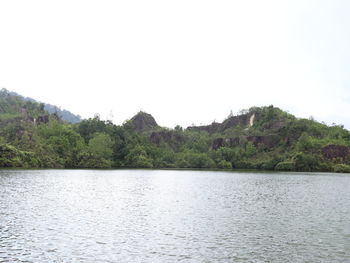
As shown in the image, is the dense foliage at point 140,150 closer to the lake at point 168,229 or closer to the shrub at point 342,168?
the shrub at point 342,168

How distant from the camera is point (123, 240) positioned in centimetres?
2362

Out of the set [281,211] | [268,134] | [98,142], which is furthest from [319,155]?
[281,211]

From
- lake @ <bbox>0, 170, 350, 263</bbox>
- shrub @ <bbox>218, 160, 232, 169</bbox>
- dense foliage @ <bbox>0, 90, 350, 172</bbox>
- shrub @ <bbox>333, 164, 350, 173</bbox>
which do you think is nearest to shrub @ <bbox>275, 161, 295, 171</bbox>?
dense foliage @ <bbox>0, 90, 350, 172</bbox>

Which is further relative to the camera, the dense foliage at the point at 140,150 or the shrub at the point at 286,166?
the shrub at the point at 286,166

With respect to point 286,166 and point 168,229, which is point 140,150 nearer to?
point 286,166

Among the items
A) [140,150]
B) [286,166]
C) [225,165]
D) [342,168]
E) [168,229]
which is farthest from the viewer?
[225,165]

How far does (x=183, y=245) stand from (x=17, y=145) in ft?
384

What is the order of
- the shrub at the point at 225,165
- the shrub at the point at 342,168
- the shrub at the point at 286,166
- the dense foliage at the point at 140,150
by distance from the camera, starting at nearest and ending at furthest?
the dense foliage at the point at 140,150 < the shrub at the point at 342,168 < the shrub at the point at 286,166 < the shrub at the point at 225,165

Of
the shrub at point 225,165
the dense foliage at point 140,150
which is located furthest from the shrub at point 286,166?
the shrub at point 225,165

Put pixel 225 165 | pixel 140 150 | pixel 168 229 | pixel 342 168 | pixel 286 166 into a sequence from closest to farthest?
1. pixel 168 229
2. pixel 342 168
3. pixel 286 166
4. pixel 140 150
5. pixel 225 165

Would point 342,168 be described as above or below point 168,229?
above

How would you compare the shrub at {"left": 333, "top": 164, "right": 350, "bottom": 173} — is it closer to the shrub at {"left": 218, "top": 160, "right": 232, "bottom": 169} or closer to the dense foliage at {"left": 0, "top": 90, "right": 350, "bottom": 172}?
the dense foliage at {"left": 0, "top": 90, "right": 350, "bottom": 172}

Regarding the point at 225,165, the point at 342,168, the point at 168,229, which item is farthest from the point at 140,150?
the point at 168,229

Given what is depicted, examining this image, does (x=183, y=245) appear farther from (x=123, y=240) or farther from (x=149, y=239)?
(x=123, y=240)
